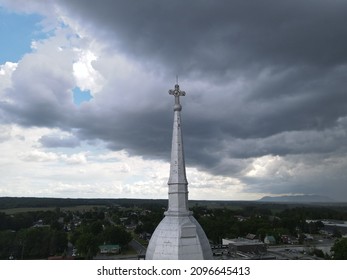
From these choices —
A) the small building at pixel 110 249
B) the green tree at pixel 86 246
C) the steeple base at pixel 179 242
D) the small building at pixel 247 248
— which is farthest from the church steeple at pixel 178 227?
the small building at pixel 110 249

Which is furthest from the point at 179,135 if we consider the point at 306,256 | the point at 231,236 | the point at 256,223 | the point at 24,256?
the point at 256,223

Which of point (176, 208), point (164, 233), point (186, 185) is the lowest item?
point (164, 233)

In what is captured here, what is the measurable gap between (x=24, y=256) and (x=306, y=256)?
65.4 m

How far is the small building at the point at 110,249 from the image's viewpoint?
3291 inches

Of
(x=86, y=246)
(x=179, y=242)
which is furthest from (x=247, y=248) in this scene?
(x=179, y=242)

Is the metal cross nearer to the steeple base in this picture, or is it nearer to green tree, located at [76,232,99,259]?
the steeple base

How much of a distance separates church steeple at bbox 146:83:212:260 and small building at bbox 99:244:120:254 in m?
72.2

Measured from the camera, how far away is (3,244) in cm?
7719

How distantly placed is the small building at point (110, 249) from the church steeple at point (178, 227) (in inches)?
2842

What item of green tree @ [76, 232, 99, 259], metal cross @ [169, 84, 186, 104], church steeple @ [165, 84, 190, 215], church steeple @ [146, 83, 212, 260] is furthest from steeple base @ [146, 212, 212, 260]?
green tree @ [76, 232, 99, 259]

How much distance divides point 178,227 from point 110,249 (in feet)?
243

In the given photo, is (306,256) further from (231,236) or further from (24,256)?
(24,256)

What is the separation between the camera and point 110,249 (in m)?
84.1
